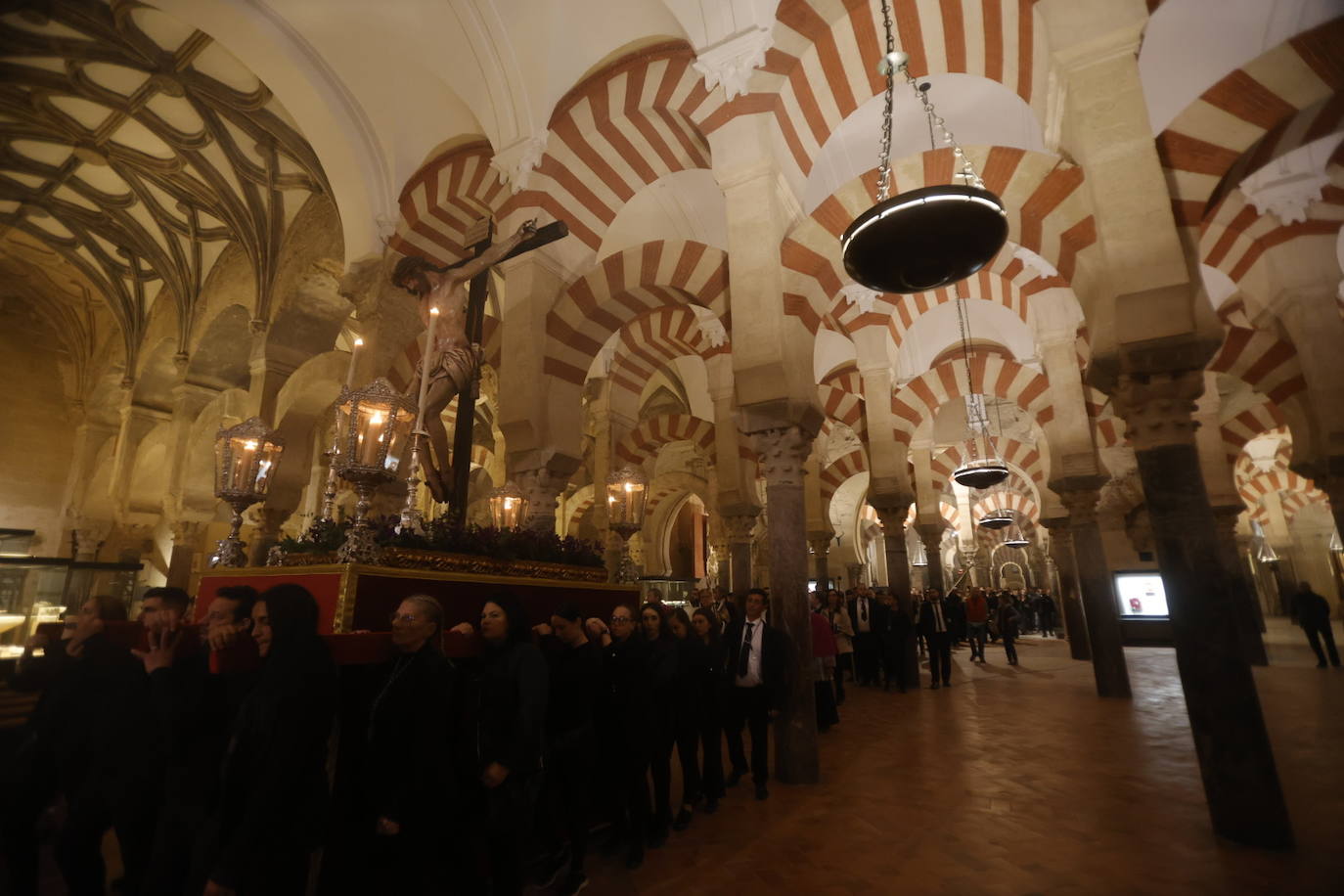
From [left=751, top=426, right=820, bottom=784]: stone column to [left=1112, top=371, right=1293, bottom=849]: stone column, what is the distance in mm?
1890

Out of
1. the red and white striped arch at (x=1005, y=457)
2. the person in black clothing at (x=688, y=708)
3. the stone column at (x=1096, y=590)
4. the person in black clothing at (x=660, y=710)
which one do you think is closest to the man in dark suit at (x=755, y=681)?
the person in black clothing at (x=688, y=708)

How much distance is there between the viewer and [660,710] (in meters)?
3.09

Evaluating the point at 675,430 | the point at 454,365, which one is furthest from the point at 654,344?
the point at 454,365

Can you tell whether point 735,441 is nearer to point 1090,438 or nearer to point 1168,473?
point 1090,438

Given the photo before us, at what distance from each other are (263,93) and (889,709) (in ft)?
33.8

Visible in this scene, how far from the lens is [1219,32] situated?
4023 millimetres

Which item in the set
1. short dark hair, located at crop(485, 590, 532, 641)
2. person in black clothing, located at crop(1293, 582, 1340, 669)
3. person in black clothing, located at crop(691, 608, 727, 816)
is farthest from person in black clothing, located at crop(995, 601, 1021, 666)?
short dark hair, located at crop(485, 590, 532, 641)

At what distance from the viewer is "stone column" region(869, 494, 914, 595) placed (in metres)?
8.11

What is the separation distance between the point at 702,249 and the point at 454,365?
311 centimetres

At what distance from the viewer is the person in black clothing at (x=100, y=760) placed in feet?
5.97

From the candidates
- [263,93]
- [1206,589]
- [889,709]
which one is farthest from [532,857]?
[263,93]

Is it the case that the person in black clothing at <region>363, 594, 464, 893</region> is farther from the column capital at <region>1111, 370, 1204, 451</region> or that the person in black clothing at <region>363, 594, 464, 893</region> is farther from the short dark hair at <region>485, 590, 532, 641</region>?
the column capital at <region>1111, 370, 1204, 451</region>

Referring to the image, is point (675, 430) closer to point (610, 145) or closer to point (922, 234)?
point (610, 145)

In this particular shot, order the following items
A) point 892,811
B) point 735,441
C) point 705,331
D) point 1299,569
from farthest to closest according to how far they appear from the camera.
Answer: point 1299,569 → point 705,331 → point 735,441 → point 892,811
